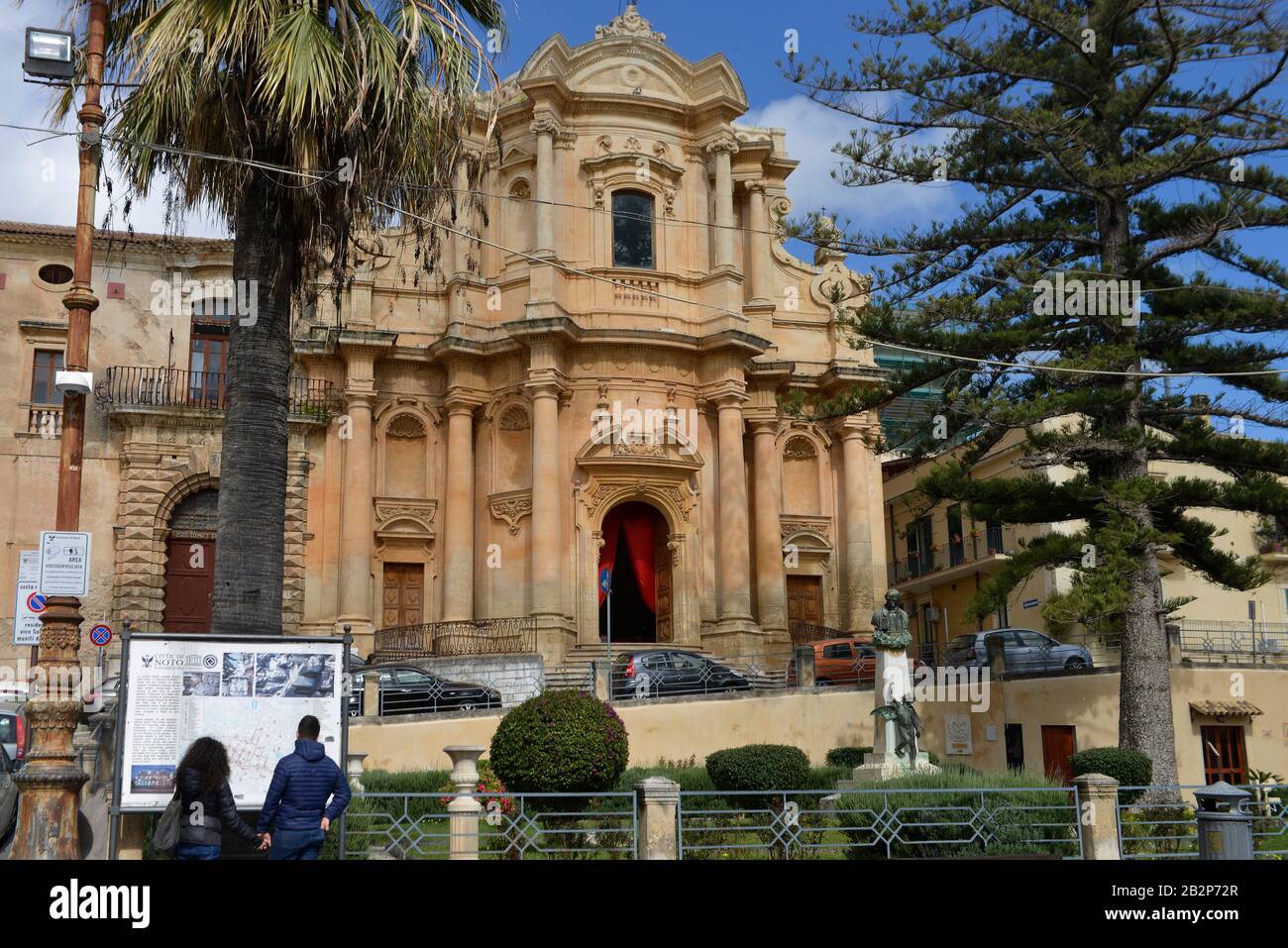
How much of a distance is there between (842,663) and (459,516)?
10482mm

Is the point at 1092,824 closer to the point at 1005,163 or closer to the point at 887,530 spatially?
the point at 1005,163

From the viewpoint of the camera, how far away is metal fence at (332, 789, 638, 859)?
12.9 m

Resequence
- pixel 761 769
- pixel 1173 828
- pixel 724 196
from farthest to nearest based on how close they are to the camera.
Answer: pixel 724 196, pixel 761 769, pixel 1173 828

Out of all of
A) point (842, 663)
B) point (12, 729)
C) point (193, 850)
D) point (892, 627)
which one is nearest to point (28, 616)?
point (12, 729)

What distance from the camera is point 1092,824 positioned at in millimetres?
14406

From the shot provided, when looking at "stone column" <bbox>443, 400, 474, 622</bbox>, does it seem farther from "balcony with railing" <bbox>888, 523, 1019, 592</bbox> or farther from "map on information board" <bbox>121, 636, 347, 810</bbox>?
"map on information board" <bbox>121, 636, 347, 810</bbox>

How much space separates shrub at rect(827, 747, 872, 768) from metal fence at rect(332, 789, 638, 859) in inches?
260

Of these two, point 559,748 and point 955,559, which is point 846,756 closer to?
point 559,748

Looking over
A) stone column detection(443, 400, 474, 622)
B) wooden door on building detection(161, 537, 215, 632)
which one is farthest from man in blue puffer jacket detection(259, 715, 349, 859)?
wooden door on building detection(161, 537, 215, 632)

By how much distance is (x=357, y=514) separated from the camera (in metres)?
32.5

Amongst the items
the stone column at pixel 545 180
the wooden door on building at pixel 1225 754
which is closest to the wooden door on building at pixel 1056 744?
the wooden door on building at pixel 1225 754

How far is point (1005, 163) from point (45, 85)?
15.4 meters

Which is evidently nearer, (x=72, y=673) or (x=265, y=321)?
(x=72, y=673)
